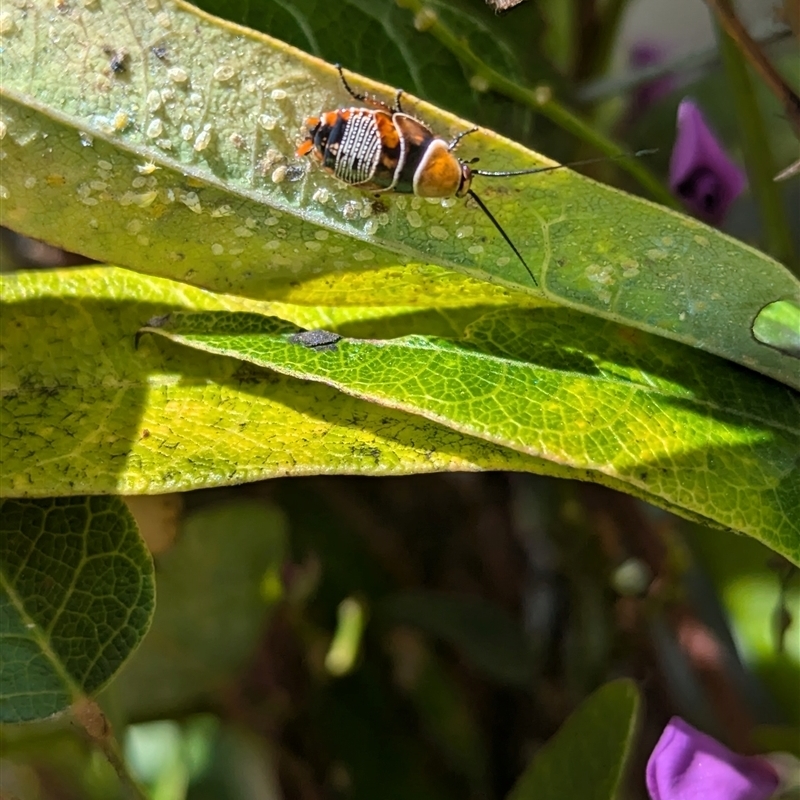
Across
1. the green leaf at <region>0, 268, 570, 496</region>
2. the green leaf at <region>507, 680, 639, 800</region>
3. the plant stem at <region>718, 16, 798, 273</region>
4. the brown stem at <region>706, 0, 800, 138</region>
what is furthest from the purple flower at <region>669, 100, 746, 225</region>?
the green leaf at <region>507, 680, 639, 800</region>

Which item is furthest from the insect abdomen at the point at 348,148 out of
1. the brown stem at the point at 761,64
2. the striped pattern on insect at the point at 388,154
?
the brown stem at the point at 761,64

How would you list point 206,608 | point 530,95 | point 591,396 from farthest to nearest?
point 206,608, point 530,95, point 591,396

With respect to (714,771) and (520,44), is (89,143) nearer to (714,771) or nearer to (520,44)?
(520,44)

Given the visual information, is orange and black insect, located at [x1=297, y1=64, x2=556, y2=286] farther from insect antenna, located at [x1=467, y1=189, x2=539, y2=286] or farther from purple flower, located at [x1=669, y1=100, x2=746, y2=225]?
purple flower, located at [x1=669, y1=100, x2=746, y2=225]

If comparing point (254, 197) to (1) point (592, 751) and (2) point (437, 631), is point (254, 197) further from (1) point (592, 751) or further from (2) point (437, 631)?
(2) point (437, 631)

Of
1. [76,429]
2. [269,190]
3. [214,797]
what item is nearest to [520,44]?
[269,190]

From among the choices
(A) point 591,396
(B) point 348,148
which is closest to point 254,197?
(B) point 348,148

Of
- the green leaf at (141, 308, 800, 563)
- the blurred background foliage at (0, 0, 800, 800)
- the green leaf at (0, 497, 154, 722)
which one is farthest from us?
the blurred background foliage at (0, 0, 800, 800)
